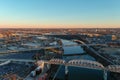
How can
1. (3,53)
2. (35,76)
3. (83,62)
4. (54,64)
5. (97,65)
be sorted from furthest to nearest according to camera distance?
1. (3,53)
2. (54,64)
3. (83,62)
4. (97,65)
5. (35,76)

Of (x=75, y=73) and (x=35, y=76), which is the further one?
(x=75, y=73)

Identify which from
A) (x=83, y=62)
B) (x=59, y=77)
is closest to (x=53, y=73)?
(x=59, y=77)

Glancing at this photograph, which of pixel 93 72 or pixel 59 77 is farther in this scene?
pixel 93 72

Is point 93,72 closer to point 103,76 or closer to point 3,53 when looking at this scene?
point 103,76

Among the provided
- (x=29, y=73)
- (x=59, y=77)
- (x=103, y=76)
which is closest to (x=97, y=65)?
(x=103, y=76)

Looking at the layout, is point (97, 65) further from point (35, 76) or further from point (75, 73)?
point (35, 76)

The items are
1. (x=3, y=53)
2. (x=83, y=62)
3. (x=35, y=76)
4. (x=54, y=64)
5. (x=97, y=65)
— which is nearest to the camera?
(x=35, y=76)

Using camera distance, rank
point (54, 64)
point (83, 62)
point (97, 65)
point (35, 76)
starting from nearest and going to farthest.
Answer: point (35, 76) < point (97, 65) < point (83, 62) < point (54, 64)

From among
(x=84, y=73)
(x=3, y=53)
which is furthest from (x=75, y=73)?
(x=3, y=53)

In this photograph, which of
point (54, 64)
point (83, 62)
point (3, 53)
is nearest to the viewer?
point (83, 62)
